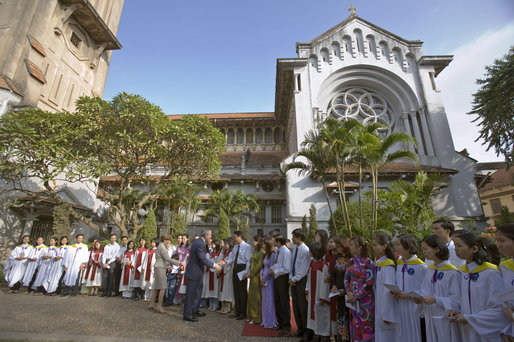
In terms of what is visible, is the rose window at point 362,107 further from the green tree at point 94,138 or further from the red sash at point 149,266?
the red sash at point 149,266

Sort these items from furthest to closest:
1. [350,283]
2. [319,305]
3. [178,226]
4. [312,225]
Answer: [178,226]
[312,225]
[319,305]
[350,283]

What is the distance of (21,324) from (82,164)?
729 centimetres

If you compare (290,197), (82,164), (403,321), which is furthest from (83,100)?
(403,321)

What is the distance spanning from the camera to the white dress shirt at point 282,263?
16.6 feet

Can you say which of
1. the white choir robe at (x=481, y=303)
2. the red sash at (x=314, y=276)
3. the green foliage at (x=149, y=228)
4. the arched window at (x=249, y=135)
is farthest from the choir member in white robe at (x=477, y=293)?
the arched window at (x=249, y=135)

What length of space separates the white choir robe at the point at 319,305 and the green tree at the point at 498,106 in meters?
16.7

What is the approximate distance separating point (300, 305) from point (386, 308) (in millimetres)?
1945

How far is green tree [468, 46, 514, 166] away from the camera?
46.7 ft

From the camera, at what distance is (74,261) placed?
8.80 m

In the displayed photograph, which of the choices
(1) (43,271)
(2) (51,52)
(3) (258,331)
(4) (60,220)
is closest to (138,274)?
(1) (43,271)

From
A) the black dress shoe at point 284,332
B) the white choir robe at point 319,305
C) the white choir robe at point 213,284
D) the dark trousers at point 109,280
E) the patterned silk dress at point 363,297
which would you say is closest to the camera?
the patterned silk dress at point 363,297

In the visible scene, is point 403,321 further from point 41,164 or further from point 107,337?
point 41,164

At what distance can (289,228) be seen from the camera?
15.7m

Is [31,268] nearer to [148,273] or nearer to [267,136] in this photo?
[148,273]
